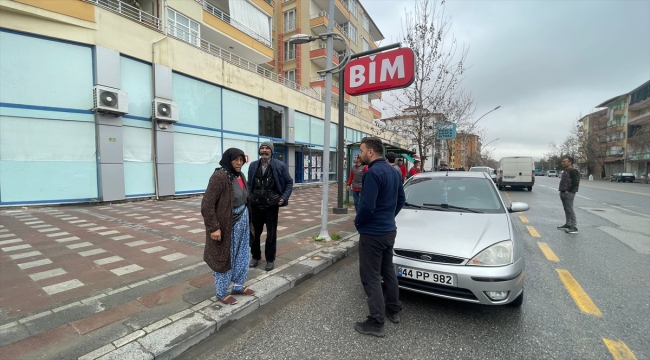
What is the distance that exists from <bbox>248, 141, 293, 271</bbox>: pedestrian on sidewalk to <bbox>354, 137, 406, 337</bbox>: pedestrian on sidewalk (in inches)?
65.4

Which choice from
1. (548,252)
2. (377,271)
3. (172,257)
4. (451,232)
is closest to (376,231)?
(377,271)

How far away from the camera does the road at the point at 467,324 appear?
7.90 feet

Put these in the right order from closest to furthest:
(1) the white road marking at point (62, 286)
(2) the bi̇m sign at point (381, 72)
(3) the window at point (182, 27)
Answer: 1. (1) the white road marking at point (62, 286)
2. (2) the bi̇m sign at point (381, 72)
3. (3) the window at point (182, 27)

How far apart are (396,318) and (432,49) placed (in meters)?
10.5

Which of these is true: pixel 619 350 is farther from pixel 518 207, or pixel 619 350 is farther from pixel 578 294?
pixel 518 207

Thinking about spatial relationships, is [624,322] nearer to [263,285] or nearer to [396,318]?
[396,318]

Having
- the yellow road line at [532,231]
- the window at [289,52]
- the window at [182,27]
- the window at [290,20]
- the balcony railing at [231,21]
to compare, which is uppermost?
the window at [290,20]

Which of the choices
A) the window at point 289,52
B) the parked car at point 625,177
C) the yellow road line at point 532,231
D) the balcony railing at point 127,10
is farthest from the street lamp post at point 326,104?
the parked car at point 625,177

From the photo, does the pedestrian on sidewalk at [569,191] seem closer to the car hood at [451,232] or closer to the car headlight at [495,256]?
the car hood at [451,232]

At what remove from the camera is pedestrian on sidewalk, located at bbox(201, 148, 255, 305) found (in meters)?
2.84

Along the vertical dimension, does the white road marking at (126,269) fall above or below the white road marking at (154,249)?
below

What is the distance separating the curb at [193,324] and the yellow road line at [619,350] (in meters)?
3.21

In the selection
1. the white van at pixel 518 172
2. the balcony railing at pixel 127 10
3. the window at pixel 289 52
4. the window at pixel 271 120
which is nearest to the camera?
the balcony railing at pixel 127 10

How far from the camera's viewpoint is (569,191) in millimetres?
6836
